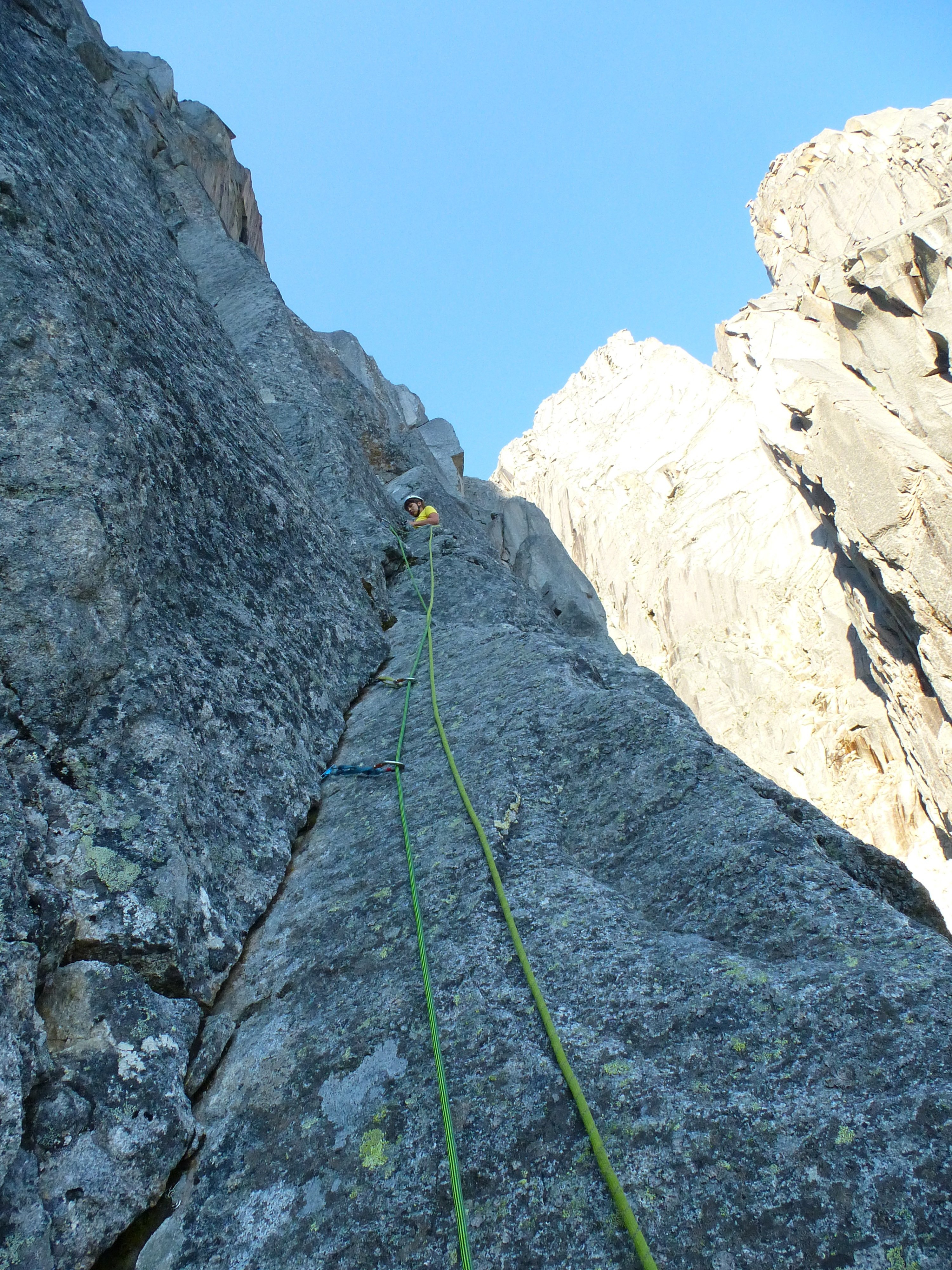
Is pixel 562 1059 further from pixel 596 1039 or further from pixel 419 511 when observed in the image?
pixel 419 511

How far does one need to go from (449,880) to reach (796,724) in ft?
108

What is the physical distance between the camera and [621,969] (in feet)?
12.7

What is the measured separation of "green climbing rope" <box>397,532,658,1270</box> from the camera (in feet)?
8.92

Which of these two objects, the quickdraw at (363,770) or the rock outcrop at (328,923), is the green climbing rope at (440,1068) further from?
the quickdraw at (363,770)

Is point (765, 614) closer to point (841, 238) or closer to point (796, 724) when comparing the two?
point (796, 724)

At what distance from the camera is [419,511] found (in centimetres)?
1402

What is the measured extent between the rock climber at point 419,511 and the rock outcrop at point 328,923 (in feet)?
17.1

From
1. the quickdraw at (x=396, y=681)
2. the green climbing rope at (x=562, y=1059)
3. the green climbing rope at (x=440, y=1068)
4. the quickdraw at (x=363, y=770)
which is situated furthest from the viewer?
the quickdraw at (x=396, y=681)

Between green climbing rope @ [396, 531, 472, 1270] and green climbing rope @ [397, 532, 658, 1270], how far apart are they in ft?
1.49

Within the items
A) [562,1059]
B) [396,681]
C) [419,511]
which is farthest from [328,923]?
[419,511]

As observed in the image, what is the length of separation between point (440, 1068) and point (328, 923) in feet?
4.60

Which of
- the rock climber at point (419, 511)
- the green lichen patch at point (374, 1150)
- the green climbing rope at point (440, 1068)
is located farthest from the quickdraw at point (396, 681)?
the rock climber at point (419, 511)

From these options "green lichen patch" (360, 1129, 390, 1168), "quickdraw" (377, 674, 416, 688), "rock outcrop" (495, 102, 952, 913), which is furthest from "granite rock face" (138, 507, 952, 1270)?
"rock outcrop" (495, 102, 952, 913)

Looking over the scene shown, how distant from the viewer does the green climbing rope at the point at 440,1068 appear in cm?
289
